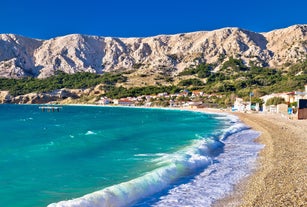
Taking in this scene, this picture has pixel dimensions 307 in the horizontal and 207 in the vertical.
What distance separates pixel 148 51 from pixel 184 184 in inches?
7381

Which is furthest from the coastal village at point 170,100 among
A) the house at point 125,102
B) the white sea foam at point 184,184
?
the white sea foam at point 184,184

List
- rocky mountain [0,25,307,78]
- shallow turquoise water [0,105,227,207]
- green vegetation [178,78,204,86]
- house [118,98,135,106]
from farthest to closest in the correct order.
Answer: rocky mountain [0,25,307,78]
green vegetation [178,78,204,86]
house [118,98,135,106]
shallow turquoise water [0,105,227,207]

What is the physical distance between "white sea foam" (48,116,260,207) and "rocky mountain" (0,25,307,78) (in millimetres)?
143189

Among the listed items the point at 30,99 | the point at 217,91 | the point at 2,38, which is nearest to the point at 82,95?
the point at 30,99

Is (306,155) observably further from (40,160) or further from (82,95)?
(82,95)

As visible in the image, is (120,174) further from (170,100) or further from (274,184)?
(170,100)

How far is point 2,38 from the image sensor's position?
572 ft

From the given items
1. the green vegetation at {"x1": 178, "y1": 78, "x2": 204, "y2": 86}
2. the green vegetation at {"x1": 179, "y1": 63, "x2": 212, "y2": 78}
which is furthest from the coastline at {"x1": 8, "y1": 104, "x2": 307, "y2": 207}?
the green vegetation at {"x1": 179, "y1": 63, "x2": 212, "y2": 78}

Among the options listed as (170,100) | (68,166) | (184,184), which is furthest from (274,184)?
(170,100)

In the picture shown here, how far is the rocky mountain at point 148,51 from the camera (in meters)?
162

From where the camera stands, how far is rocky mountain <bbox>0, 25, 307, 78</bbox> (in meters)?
162

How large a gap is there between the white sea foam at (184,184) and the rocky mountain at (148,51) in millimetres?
143189

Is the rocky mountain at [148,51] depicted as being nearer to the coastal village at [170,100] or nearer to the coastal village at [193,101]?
the coastal village at [170,100]

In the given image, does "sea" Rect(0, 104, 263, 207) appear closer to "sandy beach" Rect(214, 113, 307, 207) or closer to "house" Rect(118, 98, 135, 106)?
"sandy beach" Rect(214, 113, 307, 207)
